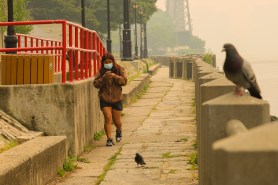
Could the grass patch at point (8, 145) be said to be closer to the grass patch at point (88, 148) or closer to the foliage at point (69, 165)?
the foliage at point (69, 165)

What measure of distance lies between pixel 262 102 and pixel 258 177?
169cm

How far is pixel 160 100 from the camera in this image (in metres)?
22.8

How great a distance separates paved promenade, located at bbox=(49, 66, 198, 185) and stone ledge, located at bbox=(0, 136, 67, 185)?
0.29m

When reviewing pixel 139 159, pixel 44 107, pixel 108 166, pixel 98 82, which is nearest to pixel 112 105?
pixel 98 82

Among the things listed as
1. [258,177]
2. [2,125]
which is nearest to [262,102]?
[258,177]

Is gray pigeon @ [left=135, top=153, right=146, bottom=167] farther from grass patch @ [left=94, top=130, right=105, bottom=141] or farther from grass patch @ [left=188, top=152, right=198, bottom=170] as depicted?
grass patch @ [left=94, top=130, right=105, bottom=141]

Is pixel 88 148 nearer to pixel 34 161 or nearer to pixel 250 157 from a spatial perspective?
pixel 34 161

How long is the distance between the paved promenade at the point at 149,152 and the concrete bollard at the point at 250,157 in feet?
19.3

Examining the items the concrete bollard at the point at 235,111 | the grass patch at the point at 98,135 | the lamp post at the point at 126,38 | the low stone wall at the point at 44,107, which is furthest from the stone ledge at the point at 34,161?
the lamp post at the point at 126,38

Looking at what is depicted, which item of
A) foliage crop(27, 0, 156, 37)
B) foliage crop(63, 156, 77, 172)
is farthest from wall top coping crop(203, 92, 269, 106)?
foliage crop(27, 0, 156, 37)

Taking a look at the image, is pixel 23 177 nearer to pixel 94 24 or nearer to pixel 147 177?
pixel 147 177

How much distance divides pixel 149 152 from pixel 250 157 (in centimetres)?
884

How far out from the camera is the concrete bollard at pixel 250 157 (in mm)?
1994

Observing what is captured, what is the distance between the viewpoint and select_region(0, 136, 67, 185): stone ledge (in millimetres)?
6736
